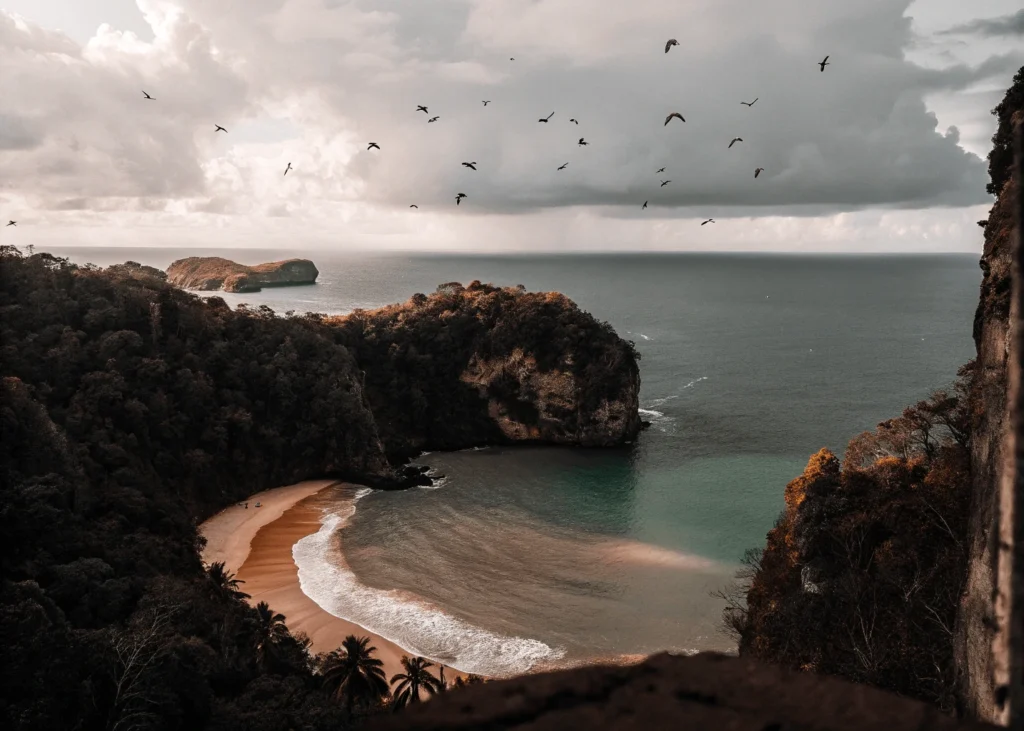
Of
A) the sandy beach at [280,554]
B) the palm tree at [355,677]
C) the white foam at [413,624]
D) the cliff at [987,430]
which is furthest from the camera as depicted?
the sandy beach at [280,554]

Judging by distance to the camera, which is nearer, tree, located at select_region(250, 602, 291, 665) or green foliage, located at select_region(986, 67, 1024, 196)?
green foliage, located at select_region(986, 67, 1024, 196)

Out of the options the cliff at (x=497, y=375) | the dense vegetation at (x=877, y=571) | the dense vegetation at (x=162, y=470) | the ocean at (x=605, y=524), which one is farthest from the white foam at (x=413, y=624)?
the cliff at (x=497, y=375)

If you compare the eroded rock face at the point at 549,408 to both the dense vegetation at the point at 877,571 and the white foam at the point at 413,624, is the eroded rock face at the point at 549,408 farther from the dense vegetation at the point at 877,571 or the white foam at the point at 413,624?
the dense vegetation at the point at 877,571

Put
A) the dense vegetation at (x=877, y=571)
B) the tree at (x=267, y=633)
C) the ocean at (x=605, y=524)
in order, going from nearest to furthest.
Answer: the dense vegetation at (x=877, y=571), the tree at (x=267, y=633), the ocean at (x=605, y=524)

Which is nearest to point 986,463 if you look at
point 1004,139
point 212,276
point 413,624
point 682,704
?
point 1004,139

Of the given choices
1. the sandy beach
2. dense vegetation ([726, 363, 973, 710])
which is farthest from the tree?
dense vegetation ([726, 363, 973, 710])

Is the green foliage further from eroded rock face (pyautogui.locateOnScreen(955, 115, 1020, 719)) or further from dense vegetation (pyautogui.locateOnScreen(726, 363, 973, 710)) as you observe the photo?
dense vegetation (pyautogui.locateOnScreen(726, 363, 973, 710))
